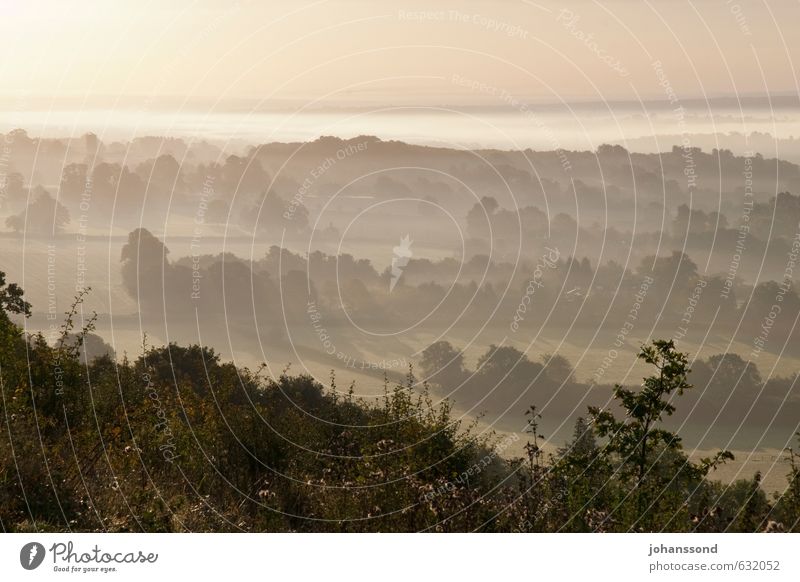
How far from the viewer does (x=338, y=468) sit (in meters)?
22.1

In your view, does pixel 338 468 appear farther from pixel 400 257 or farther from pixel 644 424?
pixel 400 257

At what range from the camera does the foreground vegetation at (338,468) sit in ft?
65.0

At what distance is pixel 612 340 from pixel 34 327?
20.8 meters

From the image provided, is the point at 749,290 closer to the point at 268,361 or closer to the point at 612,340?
the point at 612,340

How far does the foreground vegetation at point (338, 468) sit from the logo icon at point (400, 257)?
15.8 m

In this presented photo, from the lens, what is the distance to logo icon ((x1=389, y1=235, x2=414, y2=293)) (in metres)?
40.6
